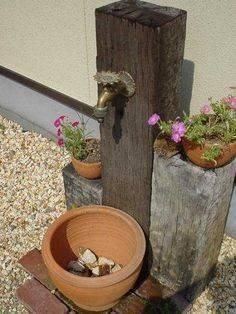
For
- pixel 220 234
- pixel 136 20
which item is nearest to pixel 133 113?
pixel 136 20

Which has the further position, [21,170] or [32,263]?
[21,170]

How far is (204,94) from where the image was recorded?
2.88m

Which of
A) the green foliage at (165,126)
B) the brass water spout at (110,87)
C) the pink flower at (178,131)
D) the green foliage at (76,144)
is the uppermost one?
the brass water spout at (110,87)

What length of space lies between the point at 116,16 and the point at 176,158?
2.77 ft

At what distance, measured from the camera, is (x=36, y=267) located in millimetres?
3176

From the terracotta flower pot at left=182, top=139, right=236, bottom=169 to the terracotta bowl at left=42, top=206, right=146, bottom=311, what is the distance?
2.39ft

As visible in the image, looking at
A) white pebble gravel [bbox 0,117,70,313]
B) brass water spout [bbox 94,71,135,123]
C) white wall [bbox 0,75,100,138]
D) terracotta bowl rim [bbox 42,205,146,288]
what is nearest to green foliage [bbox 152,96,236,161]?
brass water spout [bbox 94,71,135,123]

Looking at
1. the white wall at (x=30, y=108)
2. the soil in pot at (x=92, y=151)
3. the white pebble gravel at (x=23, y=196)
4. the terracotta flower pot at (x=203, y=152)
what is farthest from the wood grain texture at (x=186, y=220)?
the white wall at (x=30, y=108)

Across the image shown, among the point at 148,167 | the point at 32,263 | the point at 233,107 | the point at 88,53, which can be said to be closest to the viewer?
the point at 233,107

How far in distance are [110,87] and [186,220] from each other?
37.3 inches

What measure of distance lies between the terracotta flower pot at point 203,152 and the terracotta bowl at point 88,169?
2.94 ft

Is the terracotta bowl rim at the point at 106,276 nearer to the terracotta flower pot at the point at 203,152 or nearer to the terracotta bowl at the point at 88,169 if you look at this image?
the terracotta bowl at the point at 88,169

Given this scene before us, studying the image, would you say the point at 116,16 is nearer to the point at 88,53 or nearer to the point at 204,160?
the point at 204,160

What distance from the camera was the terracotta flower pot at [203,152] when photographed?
2.17 metres
